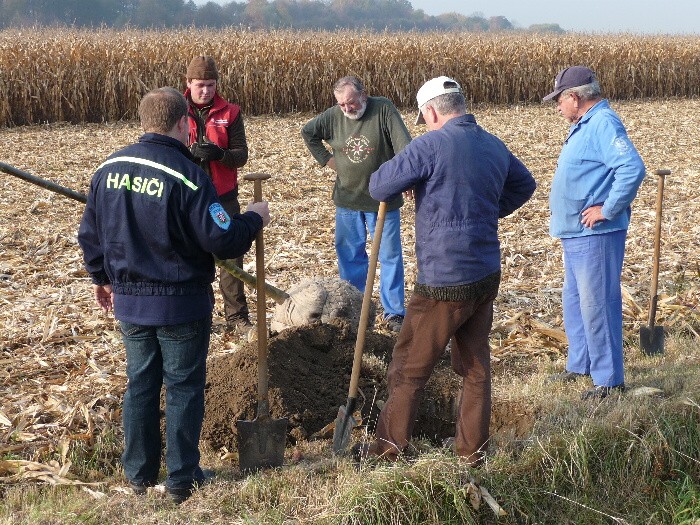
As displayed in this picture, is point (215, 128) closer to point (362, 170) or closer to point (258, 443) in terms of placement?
point (362, 170)

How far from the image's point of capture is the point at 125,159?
4117 millimetres

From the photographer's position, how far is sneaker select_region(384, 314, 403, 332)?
23.5ft

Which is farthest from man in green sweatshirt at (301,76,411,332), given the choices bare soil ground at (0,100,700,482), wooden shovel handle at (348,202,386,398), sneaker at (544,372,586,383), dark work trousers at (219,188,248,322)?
wooden shovel handle at (348,202,386,398)

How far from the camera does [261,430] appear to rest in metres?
4.73

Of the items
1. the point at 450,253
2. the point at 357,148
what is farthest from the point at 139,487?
the point at 357,148

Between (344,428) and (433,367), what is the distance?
2.35 feet

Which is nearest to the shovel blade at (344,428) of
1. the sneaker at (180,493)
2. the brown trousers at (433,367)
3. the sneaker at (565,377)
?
the brown trousers at (433,367)

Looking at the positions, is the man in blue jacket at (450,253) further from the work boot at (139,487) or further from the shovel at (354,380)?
the work boot at (139,487)

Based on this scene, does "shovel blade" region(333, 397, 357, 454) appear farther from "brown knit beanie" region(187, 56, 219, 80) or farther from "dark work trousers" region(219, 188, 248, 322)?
"brown knit beanie" region(187, 56, 219, 80)

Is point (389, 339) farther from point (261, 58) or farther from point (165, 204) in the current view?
point (261, 58)

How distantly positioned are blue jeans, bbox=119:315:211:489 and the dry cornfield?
17.4 metres

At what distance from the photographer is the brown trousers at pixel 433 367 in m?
4.47

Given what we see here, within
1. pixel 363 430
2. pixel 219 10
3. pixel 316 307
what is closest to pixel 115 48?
pixel 316 307

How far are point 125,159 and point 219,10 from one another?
76.8m
